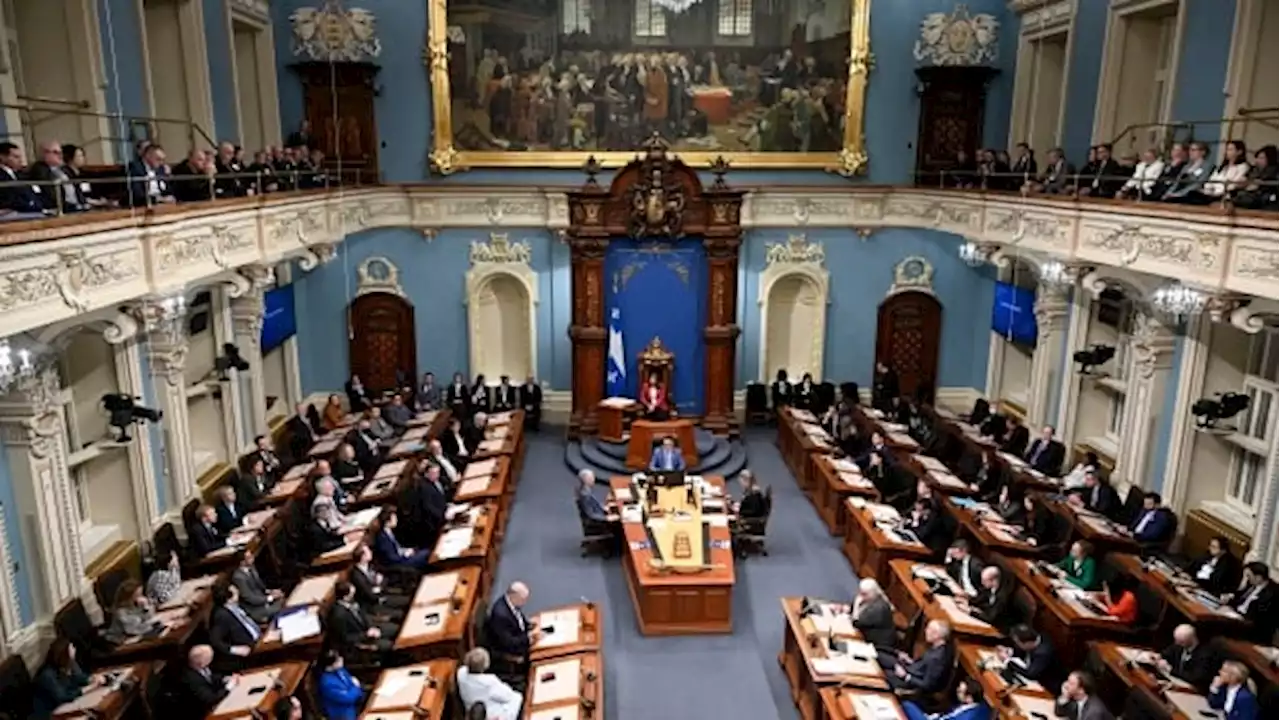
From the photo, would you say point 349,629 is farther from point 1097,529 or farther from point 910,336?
point 910,336

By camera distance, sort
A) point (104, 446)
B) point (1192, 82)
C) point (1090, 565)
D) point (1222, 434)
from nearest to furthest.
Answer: point (1090, 565), point (104, 446), point (1222, 434), point (1192, 82)

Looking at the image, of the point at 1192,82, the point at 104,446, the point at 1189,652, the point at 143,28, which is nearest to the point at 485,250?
the point at 143,28

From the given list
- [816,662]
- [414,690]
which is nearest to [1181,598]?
[816,662]

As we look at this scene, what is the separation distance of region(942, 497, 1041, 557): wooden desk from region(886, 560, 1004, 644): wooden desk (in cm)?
76

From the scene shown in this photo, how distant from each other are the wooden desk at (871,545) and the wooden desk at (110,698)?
798cm

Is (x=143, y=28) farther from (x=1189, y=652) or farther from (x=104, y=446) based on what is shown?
(x=1189, y=652)

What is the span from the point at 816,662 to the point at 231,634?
5.76 m

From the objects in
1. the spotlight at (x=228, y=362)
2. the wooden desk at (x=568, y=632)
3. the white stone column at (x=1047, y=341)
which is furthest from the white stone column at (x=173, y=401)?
the white stone column at (x=1047, y=341)

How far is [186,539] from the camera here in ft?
41.0

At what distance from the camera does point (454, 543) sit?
11234 mm

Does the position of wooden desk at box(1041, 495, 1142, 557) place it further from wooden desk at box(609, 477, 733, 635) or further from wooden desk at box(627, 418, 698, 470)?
wooden desk at box(627, 418, 698, 470)

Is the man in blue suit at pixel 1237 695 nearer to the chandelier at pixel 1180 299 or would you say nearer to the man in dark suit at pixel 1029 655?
the man in dark suit at pixel 1029 655

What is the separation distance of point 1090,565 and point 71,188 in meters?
11.4

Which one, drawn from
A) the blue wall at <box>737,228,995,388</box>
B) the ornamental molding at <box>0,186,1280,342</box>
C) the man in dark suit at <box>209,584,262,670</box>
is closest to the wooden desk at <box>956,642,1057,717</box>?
the ornamental molding at <box>0,186,1280,342</box>
